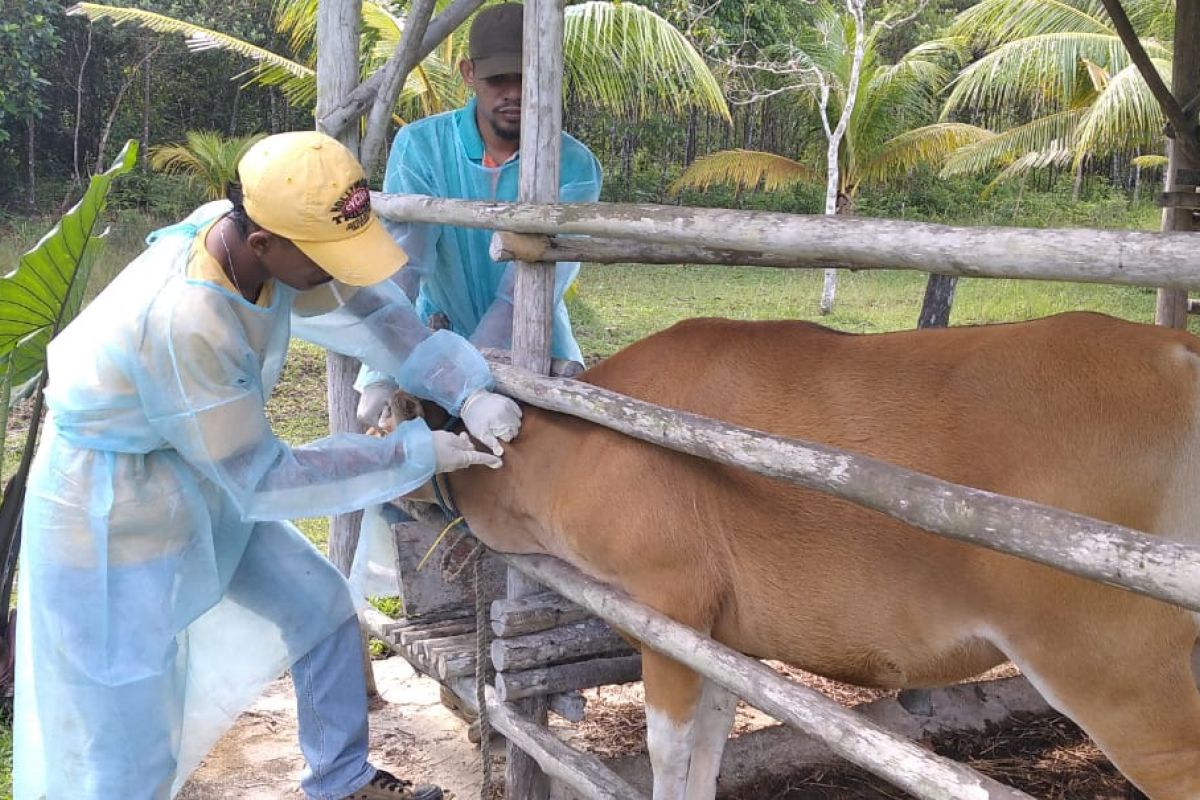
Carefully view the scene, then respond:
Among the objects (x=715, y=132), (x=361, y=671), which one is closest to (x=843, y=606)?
(x=361, y=671)

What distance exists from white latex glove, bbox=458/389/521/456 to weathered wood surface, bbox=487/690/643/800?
839mm

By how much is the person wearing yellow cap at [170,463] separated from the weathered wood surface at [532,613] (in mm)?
599

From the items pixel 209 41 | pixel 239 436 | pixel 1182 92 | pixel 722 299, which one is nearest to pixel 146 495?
Answer: pixel 239 436

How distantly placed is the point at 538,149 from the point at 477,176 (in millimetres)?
726

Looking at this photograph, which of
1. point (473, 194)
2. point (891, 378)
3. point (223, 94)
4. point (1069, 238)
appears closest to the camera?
point (1069, 238)

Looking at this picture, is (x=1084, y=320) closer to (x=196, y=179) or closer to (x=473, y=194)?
(x=473, y=194)

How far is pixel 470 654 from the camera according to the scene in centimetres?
356

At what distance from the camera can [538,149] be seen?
3143 millimetres

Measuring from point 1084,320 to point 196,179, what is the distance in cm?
1565

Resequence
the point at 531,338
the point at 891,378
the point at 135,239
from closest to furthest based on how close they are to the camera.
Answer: the point at 891,378 → the point at 531,338 → the point at 135,239

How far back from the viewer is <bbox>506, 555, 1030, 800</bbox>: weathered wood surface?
2.00 m

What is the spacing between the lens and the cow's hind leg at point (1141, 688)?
2.31 m

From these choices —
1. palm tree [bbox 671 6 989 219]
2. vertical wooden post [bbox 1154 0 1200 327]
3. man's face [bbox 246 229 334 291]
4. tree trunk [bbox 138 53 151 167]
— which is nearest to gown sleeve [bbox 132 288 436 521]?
man's face [bbox 246 229 334 291]

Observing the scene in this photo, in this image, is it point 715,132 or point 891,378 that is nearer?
point 891,378
